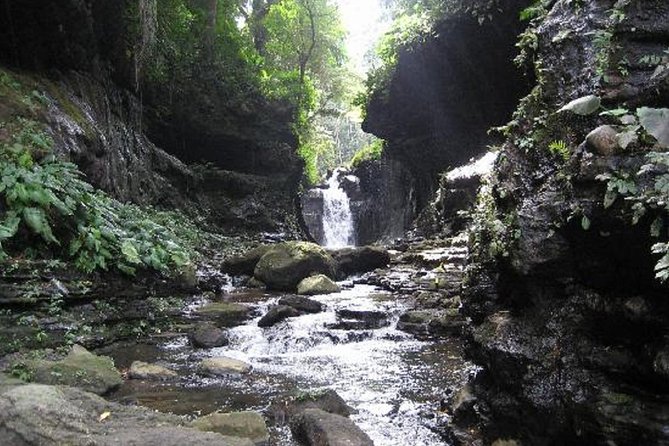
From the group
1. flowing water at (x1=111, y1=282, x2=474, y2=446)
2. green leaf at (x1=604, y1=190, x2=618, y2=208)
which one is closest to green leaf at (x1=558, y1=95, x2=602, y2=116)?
green leaf at (x1=604, y1=190, x2=618, y2=208)

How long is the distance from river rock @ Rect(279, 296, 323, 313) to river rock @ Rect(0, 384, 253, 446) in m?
6.36

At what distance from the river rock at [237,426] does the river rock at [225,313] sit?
512 cm

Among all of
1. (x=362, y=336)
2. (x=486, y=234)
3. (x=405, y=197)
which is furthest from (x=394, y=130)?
(x=486, y=234)

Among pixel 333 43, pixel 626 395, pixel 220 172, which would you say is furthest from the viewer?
pixel 333 43

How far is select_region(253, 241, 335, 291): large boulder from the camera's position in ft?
45.8

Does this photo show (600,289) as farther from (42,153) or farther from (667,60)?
(42,153)

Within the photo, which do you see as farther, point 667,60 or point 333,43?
point 333,43

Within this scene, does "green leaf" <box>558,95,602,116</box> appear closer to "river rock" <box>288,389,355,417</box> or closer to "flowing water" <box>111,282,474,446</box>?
"flowing water" <box>111,282,474,446</box>

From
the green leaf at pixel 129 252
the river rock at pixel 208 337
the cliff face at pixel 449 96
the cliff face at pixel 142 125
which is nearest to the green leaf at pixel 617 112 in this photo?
the river rock at pixel 208 337

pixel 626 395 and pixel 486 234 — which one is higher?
pixel 486 234

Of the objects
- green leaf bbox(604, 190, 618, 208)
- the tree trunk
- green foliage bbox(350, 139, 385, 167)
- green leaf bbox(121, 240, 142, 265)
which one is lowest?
green leaf bbox(121, 240, 142, 265)

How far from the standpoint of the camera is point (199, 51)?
21484mm

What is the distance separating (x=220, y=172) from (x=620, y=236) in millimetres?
20940

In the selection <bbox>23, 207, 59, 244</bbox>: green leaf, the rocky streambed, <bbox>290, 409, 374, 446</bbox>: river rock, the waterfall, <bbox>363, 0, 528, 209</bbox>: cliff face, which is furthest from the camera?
the waterfall
